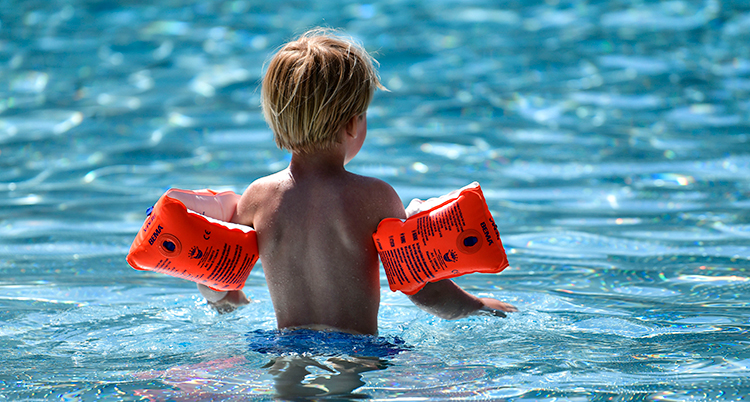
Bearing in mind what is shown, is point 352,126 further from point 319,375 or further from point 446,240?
point 319,375

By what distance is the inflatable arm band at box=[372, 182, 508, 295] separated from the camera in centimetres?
271

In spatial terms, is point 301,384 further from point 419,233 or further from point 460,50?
point 460,50

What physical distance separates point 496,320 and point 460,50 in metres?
8.73

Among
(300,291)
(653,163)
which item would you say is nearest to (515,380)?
(300,291)

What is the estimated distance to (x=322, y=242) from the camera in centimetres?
275

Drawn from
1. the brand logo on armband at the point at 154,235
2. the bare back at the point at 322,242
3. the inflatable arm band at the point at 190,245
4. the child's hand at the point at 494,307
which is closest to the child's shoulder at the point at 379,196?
the bare back at the point at 322,242

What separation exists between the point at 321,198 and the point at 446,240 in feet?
1.49

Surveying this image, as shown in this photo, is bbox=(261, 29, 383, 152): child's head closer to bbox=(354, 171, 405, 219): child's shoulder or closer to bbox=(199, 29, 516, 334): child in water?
bbox=(199, 29, 516, 334): child in water

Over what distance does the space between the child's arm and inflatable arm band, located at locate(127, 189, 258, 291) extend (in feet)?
2.16

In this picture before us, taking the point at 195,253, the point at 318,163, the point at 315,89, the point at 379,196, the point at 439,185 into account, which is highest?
the point at 315,89

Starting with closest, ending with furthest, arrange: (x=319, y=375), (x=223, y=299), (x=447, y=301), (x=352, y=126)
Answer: (x=319, y=375), (x=352, y=126), (x=447, y=301), (x=223, y=299)

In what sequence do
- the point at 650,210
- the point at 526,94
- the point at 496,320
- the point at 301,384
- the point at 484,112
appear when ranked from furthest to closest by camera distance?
the point at 526,94 < the point at 484,112 < the point at 650,210 < the point at 496,320 < the point at 301,384

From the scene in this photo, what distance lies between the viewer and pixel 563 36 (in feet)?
39.9

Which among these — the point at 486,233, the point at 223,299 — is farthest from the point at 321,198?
the point at 223,299
